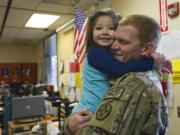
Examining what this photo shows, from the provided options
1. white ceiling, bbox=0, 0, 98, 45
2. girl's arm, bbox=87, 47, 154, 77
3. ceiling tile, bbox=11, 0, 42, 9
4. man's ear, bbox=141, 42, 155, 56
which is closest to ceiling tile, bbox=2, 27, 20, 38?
white ceiling, bbox=0, 0, 98, 45

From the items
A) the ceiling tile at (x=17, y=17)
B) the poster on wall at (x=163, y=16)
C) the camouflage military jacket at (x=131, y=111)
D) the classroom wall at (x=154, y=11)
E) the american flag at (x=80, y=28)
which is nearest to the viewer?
the camouflage military jacket at (x=131, y=111)

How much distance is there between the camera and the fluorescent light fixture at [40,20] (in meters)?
4.54

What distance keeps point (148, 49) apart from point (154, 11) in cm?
190

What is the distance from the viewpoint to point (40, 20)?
487 cm

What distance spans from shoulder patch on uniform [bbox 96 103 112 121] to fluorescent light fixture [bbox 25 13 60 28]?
3.91 m

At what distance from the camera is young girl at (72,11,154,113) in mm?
871

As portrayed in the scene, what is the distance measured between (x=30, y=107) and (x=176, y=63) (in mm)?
2150

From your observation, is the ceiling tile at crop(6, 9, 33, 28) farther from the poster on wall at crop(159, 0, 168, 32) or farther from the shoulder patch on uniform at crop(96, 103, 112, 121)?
the shoulder patch on uniform at crop(96, 103, 112, 121)

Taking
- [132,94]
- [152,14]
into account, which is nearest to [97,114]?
[132,94]

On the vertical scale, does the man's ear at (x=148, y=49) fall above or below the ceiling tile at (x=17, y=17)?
below

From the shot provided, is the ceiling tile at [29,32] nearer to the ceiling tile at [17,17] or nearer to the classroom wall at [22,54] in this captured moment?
the ceiling tile at [17,17]

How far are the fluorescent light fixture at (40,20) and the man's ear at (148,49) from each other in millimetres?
3826

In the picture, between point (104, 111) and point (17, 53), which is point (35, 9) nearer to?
point (104, 111)

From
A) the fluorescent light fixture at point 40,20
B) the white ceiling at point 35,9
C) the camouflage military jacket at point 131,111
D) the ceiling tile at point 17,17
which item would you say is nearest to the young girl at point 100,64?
the camouflage military jacket at point 131,111
